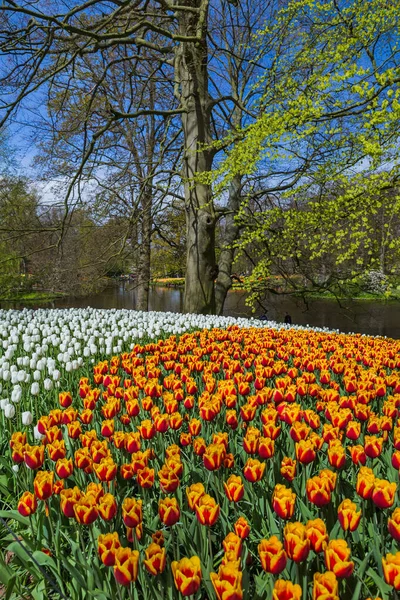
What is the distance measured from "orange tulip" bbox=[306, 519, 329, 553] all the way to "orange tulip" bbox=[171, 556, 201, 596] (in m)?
0.32

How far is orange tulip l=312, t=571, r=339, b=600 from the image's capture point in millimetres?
963

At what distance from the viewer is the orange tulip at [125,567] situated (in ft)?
3.59

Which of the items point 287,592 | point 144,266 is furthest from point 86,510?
point 144,266

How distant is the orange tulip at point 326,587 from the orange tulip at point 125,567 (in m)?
0.44

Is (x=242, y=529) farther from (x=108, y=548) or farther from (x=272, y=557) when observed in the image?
(x=108, y=548)

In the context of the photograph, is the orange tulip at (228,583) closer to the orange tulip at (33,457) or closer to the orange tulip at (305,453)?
the orange tulip at (305,453)

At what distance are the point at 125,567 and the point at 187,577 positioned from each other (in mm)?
165

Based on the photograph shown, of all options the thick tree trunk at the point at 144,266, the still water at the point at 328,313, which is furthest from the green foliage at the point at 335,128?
the still water at the point at 328,313

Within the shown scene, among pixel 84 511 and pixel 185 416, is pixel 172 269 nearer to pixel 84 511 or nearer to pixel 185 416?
pixel 185 416

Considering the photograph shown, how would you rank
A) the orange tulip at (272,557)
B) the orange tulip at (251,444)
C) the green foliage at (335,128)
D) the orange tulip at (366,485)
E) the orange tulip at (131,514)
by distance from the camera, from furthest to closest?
1. the green foliage at (335,128)
2. the orange tulip at (251,444)
3. the orange tulip at (366,485)
4. the orange tulip at (131,514)
5. the orange tulip at (272,557)

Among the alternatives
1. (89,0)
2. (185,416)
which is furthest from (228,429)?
(89,0)

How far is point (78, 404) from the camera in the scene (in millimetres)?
3055

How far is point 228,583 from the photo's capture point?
3.21ft

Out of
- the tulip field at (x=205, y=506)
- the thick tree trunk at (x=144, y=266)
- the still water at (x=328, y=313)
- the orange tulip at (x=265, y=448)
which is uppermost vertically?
the thick tree trunk at (x=144, y=266)
